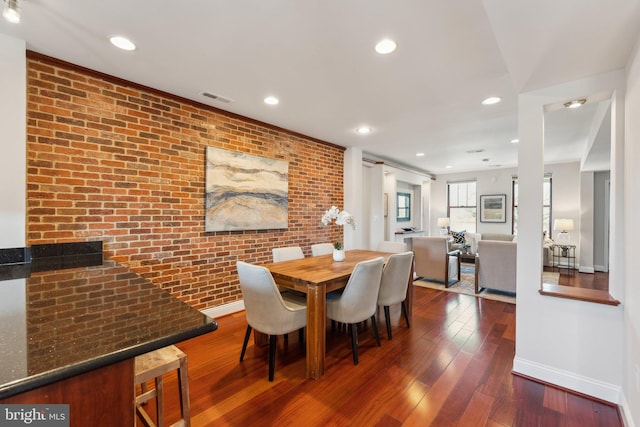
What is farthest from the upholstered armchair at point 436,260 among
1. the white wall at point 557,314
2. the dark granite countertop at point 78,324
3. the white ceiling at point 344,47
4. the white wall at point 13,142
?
the white wall at point 13,142

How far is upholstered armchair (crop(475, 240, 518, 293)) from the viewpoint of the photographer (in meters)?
3.95

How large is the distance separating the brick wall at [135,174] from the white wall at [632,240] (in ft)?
10.6

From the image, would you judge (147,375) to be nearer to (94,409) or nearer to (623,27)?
(94,409)

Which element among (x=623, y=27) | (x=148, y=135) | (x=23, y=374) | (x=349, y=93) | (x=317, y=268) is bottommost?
(x=317, y=268)

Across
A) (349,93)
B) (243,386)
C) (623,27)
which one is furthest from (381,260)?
(623,27)

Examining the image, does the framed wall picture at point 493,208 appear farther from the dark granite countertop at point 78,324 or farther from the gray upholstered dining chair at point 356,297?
the dark granite countertop at point 78,324

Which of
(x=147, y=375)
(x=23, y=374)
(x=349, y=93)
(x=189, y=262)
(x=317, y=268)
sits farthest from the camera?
(x=189, y=262)

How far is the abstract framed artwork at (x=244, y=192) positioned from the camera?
3.12 m

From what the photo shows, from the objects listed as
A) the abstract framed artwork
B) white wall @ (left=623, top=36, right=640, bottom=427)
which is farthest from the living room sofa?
white wall @ (left=623, top=36, right=640, bottom=427)

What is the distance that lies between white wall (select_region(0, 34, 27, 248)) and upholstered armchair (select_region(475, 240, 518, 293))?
16.3 feet

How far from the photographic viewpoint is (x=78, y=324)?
34.3 inches

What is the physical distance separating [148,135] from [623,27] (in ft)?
11.2

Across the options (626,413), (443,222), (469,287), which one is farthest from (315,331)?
(443,222)

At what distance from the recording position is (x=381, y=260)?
230 cm
